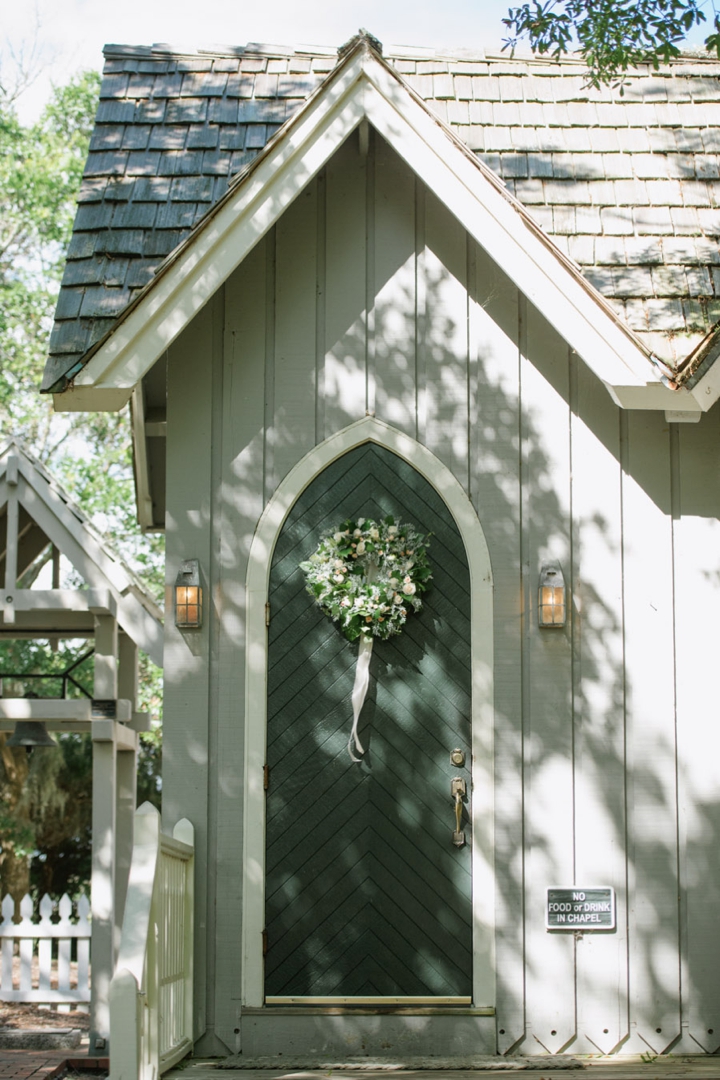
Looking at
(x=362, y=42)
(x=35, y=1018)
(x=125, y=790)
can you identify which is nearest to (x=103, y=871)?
(x=125, y=790)

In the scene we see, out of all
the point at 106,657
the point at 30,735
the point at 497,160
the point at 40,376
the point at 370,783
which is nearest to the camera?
the point at 370,783

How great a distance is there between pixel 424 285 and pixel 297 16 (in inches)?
1008

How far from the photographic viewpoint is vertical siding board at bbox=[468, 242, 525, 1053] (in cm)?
641

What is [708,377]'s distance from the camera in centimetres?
629

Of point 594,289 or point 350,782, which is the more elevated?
point 594,289

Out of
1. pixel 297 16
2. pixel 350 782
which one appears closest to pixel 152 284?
pixel 350 782

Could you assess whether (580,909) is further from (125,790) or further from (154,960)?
(125,790)

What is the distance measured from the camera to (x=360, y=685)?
6566 millimetres

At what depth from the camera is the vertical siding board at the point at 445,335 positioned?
685 centimetres

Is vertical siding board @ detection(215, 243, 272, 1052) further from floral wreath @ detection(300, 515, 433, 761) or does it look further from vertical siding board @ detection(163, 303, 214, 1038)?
floral wreath @ detection(300, 515, 433, 761)

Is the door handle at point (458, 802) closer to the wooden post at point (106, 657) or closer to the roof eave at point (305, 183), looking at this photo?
the roof eave at point (305, 183)

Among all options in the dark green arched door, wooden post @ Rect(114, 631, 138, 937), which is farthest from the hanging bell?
the dark green arched door

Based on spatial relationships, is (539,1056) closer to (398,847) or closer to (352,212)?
(398,847)

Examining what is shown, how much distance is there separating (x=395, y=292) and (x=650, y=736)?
2781 mm
